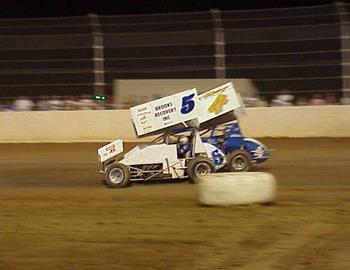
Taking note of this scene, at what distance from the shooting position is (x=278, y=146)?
17828mm

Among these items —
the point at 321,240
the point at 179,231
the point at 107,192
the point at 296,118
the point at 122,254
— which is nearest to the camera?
the point at 122,254

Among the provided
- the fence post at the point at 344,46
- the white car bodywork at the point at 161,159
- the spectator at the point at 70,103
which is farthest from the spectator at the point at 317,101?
the white car bodywork at the point at 161,159

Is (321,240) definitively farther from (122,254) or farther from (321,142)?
(321,142)

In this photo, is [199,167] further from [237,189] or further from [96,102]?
[96,102]

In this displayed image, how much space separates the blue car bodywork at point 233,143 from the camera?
517 inches

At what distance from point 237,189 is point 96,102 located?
1159 centimetres

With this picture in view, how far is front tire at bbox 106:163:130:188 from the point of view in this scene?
41.4ft

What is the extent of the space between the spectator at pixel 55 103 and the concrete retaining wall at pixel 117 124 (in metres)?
0.37

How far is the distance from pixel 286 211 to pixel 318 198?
1404 mm

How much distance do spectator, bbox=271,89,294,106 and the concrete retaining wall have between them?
24 centimetres

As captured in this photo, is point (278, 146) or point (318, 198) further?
point (278, 146)

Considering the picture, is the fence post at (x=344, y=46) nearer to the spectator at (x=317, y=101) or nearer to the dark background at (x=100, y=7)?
the spectator at (x=317, y=101)

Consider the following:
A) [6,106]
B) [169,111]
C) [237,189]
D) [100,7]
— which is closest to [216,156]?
[169,111]

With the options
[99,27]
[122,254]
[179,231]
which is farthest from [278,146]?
[122,254]
